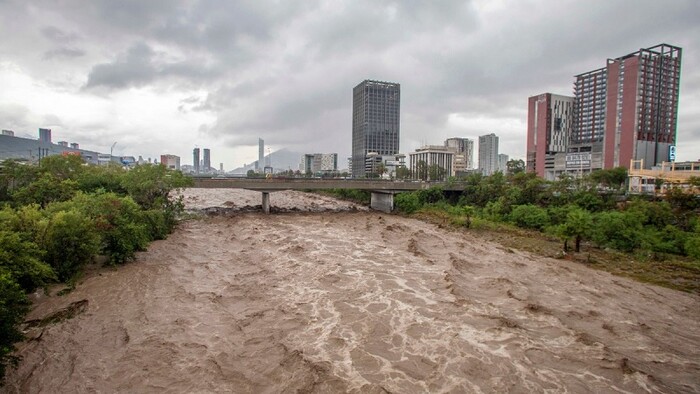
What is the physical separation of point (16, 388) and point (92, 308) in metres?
6.23

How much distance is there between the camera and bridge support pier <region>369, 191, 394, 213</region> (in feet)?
190

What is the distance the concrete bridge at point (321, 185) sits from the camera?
51000mm

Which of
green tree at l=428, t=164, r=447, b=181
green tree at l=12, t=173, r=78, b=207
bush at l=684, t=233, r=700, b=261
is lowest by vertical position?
bush at l=684, t=233, r=700, b=261

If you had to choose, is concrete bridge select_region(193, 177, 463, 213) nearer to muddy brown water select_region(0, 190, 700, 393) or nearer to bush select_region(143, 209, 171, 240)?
bush select_region(143, 209, 171, 240)

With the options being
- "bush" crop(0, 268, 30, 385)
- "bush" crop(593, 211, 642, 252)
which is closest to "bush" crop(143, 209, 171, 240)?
"bush" crop(0, 268, 30, 385)

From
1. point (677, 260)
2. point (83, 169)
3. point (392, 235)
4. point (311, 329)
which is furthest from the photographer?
point (83, 169)

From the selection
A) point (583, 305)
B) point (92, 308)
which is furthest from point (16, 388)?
point (583, 305)

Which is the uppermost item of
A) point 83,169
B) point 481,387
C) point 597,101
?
point 597,101

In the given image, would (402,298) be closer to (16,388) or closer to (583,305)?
(583,305)

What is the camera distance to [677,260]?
25.7m

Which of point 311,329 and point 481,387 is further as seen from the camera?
point 311,329

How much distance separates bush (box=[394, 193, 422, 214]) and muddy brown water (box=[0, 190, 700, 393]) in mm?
30354

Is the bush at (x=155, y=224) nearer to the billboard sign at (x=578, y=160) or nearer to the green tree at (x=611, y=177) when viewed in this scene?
the green tree at (x=611, y=177)

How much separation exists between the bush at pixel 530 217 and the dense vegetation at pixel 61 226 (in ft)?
118
